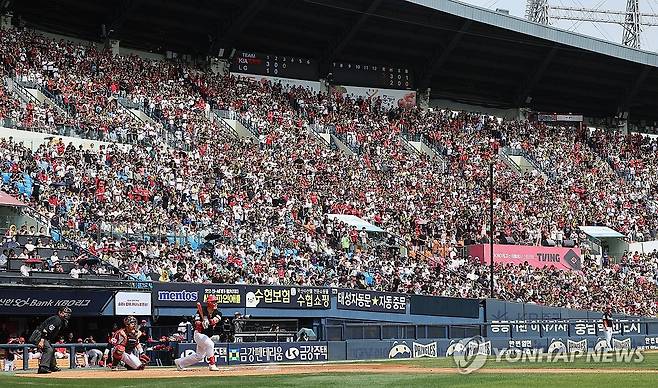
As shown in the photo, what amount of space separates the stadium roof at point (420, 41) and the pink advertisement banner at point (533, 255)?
13.0 metres

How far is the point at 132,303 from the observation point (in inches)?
1275

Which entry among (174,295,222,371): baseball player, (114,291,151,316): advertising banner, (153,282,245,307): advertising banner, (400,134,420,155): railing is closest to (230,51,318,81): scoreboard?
(400,134,420,155): railing

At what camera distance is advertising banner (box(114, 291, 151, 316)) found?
32031 millimetres

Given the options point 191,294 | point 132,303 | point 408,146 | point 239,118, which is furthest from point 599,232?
point 132,303

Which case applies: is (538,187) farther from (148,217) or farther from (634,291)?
(148,217)

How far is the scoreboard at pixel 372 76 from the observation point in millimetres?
59438

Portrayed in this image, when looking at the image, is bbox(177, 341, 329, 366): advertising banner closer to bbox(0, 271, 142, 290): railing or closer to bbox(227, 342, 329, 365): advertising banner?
bbox(227, 342, 329, 365): advertising banner

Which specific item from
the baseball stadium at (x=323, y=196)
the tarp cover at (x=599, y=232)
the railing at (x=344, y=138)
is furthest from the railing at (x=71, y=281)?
the tarp cover at (x=599, y=232)

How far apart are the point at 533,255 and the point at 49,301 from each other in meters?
25.2

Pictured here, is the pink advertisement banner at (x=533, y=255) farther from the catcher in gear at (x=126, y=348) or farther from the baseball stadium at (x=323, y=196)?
the catcher in gear at (x=126, y=348)

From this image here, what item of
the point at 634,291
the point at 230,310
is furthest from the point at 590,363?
the point at 634,291

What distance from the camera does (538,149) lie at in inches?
2361

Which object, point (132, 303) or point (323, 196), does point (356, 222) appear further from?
point (132, 303)

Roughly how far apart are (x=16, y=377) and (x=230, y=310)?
12933 mm
